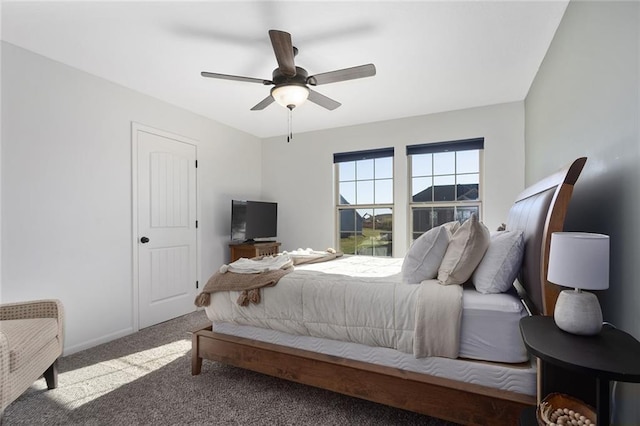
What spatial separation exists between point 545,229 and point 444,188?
2.92m

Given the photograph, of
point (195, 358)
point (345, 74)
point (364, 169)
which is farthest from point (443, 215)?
point (195, 358)

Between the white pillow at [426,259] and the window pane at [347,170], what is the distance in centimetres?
298

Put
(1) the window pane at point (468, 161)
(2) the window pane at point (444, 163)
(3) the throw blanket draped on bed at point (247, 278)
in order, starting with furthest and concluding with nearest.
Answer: (2) the window pane at point (444, 163), (1) the window pane at point (468, 161), (3) the throw blanket draped on bed at point (247, 278)

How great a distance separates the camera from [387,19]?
2182 mm

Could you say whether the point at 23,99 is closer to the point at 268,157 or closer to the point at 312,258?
the point at 312,258

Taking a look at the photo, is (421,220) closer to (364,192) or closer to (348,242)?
(364,192)

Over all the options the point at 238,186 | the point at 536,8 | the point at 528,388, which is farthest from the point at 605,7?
the point at 238,186

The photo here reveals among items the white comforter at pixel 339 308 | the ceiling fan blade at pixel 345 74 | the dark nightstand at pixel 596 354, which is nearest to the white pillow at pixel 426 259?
the white comforter at pixel 339 308

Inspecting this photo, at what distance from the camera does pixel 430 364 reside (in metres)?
1.66

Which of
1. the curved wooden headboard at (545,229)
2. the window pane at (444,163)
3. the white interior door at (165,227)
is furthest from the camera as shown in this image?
the window pane at (444,163)

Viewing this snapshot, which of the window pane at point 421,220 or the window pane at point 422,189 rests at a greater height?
the window pane at point 422,189

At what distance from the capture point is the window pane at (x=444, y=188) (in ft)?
13.8

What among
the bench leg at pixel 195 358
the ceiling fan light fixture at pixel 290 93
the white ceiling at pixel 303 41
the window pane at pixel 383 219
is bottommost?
the bench leg at pixel 195 358

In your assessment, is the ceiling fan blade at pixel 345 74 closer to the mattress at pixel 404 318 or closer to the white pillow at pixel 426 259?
the white pillow at pixel 426 259
